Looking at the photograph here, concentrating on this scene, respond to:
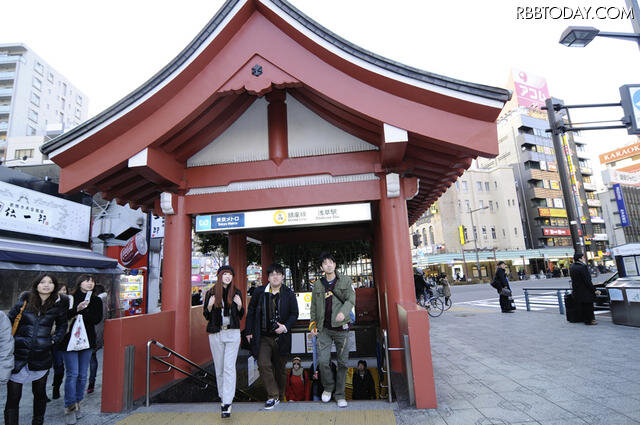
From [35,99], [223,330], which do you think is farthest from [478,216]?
[35,99]

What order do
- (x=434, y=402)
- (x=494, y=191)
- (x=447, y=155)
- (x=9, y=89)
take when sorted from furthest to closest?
(x=494, y=191), (x=9, y=89), (x=447, y=155), (x=434, y=402)

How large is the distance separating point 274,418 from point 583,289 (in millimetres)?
9242

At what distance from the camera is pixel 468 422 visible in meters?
3.81

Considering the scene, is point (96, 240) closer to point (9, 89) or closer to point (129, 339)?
point (129, 339)

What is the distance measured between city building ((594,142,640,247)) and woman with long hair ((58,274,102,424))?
7636 cm

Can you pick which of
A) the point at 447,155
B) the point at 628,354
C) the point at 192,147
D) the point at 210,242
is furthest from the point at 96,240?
the point at 628,354

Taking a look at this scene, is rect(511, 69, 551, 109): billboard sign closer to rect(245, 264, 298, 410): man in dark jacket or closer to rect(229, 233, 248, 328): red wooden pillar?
rect(229, 233, 248, 328): red wooden pillar

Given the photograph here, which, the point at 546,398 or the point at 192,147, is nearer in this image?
the point at 546,398

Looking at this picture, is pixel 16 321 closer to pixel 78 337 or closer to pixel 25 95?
pixel 78 337

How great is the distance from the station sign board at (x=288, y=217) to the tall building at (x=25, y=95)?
45.0m

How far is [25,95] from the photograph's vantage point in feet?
145

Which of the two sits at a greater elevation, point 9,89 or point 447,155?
point 9,89

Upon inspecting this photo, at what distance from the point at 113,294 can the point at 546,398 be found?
12234 mm

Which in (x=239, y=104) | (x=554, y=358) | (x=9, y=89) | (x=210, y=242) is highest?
(x=9, y=89)
